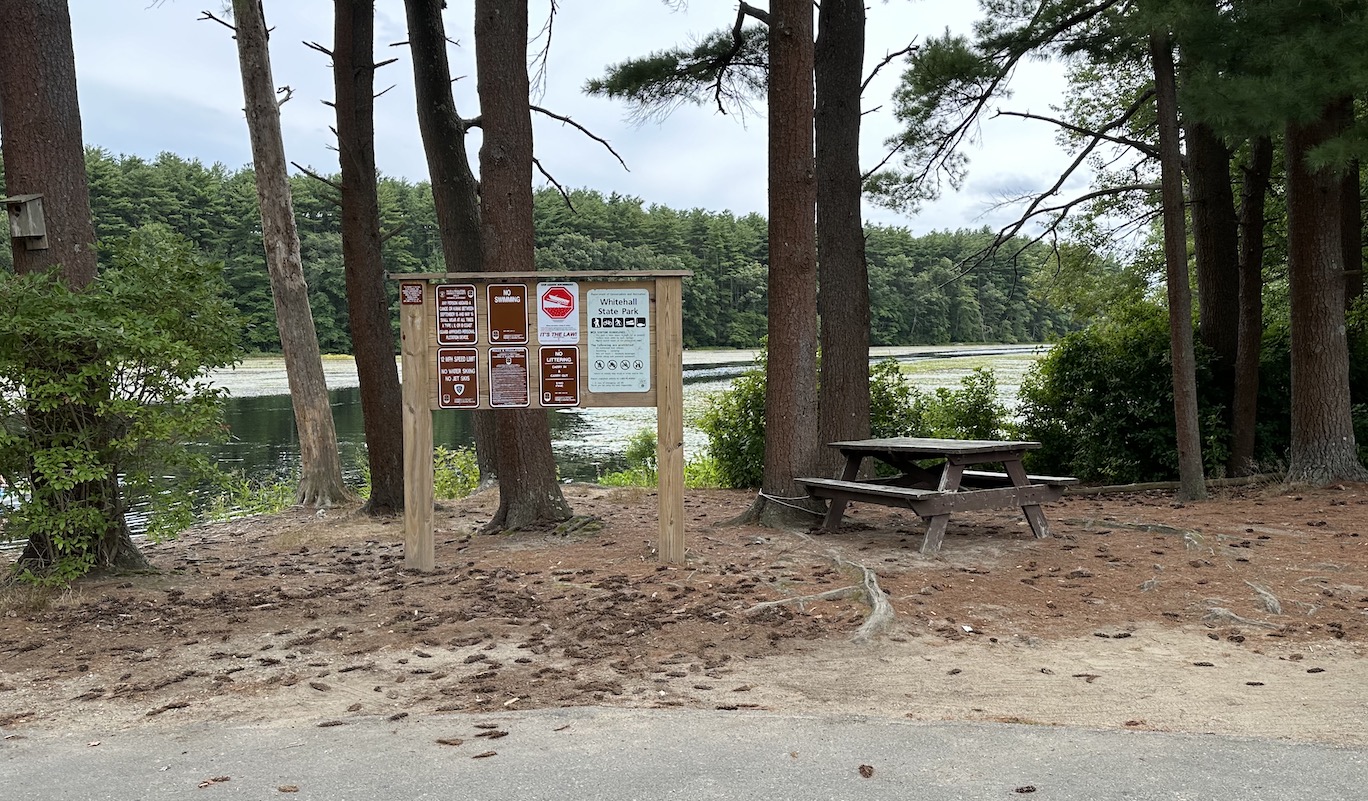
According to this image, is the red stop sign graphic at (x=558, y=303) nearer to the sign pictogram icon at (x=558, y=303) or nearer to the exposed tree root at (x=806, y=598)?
the sign pictogram icon at (x=558, y=303)

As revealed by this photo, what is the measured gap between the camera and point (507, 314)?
6.88 m

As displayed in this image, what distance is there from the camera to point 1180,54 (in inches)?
424

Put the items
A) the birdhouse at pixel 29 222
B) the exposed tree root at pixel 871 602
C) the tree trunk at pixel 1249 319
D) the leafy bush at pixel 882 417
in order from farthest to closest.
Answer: the leafy bush at pixel 882 417 < the tree trunk at pixel 1249 319 < the birdhouse at pixel 29 222 < the exposed tree root at pixel 871 602

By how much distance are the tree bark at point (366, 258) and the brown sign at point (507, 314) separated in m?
3.30

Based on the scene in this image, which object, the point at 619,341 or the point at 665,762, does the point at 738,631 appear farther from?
the point at 619,341

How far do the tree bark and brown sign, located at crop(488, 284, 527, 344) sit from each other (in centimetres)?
330

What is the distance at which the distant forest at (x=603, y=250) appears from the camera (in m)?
52.8

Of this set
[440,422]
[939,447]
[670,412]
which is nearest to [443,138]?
[670,412]

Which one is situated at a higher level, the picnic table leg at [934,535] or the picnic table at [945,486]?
the picnic table at [945,486]

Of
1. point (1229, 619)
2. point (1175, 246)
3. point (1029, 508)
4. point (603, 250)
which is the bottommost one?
point (1229, 619)

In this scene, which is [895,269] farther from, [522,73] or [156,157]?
[522,73]

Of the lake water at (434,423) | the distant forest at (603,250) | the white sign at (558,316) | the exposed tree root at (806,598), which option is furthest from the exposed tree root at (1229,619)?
the distant forest at (603,250)

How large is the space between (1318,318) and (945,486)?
17.2ft

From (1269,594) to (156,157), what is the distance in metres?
67.4
